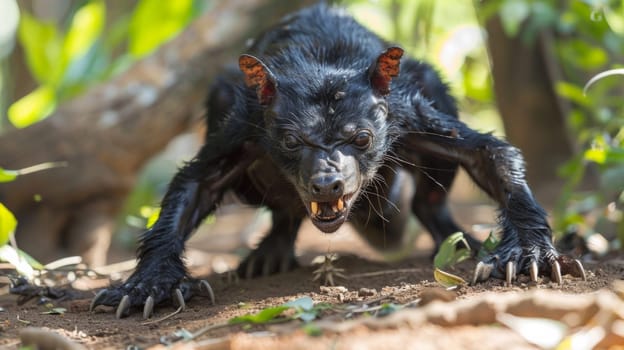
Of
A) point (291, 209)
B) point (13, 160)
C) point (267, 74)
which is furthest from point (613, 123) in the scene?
point (13, 160)

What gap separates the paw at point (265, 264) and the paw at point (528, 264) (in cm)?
192

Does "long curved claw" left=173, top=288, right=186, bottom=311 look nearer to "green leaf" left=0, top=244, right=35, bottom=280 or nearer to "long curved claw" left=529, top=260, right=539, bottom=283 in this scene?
"green leaf" left=0, top=244, right=35, bottom=280

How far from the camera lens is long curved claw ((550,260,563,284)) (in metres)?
3.93

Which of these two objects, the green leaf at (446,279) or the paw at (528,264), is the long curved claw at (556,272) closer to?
the paw at (528,264)

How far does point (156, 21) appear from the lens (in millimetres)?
8219

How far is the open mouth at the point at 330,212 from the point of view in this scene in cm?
412

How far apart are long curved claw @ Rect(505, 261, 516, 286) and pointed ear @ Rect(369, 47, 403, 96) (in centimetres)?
117

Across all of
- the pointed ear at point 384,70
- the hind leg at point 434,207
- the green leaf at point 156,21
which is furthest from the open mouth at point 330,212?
the green leaf at point 156,21

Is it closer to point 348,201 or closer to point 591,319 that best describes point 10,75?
point 348,201

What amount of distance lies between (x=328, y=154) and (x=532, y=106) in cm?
475

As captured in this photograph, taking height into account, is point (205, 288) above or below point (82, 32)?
below

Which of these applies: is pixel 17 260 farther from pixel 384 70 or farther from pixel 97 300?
pixel 384 70

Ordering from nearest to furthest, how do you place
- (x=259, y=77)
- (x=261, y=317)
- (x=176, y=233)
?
(x=261, y=317) → (x=259, y=77) → (x=176, y=233)

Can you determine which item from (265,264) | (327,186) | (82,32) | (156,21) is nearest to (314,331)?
(327,186)
